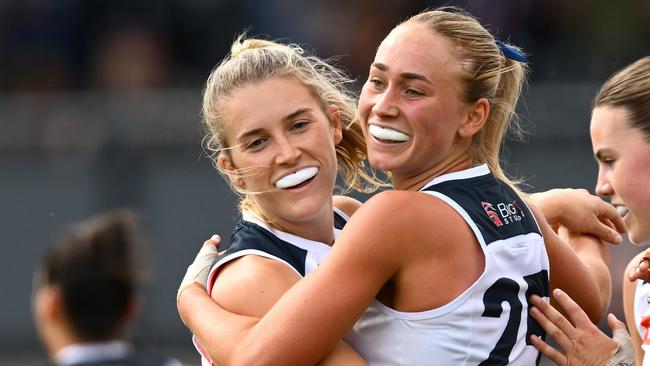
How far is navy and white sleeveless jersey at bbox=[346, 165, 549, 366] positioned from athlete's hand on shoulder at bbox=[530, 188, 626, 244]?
0.62 meters

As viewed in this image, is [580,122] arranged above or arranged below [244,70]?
below

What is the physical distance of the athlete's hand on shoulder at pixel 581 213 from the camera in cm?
436

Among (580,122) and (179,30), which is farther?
(179,30)

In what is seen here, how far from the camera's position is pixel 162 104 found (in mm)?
10688

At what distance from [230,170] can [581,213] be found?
1.26m

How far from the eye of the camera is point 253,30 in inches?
440

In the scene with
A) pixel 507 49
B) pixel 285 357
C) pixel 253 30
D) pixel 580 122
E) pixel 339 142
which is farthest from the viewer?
pixel 253 30

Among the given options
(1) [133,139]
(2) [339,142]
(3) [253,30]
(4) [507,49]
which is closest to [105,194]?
(1) [133,139]

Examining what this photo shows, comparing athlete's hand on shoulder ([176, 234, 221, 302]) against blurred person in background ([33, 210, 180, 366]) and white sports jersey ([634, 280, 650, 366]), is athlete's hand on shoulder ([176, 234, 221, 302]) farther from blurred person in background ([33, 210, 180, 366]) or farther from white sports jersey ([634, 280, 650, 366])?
white sports jersey ([634, 280, 650, 366])

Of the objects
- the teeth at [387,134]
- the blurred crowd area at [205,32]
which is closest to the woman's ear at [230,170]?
the teeth at [387,134]

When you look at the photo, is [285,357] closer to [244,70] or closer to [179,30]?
[244,70]

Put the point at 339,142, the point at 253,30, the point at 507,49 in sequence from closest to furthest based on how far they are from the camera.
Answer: the point at 507,49 < the point at 339,142 < the point at 253,30

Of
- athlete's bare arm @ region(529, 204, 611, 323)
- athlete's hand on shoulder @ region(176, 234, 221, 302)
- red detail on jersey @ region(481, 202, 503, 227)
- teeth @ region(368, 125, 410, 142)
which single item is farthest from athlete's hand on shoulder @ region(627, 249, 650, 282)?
athlete's hand on shoulder @ region(176, 234, 221, 302)

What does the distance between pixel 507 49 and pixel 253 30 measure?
24.4 feet
